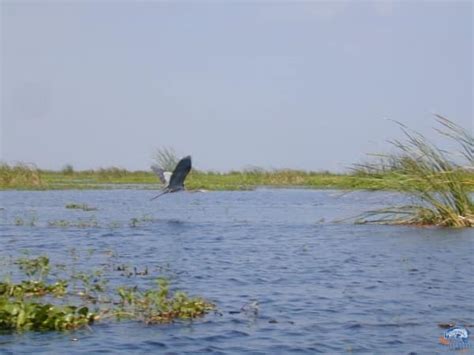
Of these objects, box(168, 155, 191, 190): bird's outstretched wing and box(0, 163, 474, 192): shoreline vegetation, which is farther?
box(0, 163, 474, 192): shoreline vegetation

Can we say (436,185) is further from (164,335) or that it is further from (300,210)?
(164,335)

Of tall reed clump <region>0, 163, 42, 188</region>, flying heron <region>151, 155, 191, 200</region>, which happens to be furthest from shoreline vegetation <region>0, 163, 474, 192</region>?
flying heron <region>151, 155, 191, 200</region>

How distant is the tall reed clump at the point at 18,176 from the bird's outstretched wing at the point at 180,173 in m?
18.7

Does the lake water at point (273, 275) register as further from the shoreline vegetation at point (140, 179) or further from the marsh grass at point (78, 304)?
the shoreline vegetation at point (140, 179)

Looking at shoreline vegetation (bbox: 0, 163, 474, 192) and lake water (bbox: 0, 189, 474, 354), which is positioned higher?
shoreline vegetation (bbox: 0, 163, 474, 192)

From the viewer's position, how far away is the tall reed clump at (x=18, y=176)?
38850 mm

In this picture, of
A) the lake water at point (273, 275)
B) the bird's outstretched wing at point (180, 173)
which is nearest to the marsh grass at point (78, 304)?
the lake water at point (273, 275)

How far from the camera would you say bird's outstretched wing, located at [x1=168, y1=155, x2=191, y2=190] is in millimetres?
20328

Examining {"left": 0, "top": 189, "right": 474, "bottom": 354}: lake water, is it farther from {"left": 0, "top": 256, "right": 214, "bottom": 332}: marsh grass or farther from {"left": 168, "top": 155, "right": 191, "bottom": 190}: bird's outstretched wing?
{"left": 168, "top": 155, "right": 191, "bottom": 190}: bird's outstretched wing

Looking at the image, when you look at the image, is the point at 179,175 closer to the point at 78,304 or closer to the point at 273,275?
the point at 273,275

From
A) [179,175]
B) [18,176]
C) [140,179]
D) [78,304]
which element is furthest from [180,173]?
[140,179]

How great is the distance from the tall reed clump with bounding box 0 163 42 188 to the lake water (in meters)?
12.3

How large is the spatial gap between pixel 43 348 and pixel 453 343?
14.0 feet

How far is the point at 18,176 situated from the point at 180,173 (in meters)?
20.4
